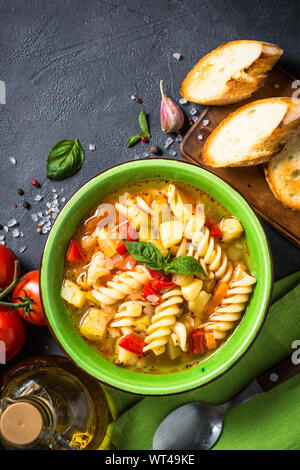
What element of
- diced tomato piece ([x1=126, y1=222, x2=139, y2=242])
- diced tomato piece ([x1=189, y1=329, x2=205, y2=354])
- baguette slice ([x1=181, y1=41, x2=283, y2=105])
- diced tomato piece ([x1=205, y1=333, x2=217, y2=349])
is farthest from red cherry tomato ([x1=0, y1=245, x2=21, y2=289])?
baguette slice ([x1=181, y1=41, x2=283, y2=105])

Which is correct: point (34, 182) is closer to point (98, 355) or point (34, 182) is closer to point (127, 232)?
point (127, 232)

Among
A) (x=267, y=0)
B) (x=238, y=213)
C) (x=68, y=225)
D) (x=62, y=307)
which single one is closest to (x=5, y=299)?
(x=62, y=307)

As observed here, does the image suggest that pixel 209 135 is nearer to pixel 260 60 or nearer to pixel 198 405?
pixel 260 60

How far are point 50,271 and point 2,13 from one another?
8.34 ft

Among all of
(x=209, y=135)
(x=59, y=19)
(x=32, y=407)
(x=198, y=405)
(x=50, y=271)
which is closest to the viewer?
(x=32, y=407)

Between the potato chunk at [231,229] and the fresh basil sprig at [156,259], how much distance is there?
0.34m

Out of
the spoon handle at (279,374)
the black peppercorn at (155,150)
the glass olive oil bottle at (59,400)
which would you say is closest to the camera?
the glass olive oil bottle at (59,400)

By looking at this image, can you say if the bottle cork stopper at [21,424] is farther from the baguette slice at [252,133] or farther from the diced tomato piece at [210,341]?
the baguette slice at [252,133]

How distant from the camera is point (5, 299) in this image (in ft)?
14.1

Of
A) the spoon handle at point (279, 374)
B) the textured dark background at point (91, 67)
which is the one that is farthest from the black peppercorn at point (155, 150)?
the spoon handle at point (279, 374)

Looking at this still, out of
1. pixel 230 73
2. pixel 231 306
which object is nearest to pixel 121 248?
pixel 231 306

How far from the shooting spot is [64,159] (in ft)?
14.1

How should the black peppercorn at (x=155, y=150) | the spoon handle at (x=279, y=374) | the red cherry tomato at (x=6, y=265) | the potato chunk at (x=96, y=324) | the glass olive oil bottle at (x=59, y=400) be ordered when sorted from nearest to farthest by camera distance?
the glass olive oil bottle at (x=59, y=400)
the potato chunk at (x=96, y=324)
the spoon handle at (x=279, y=374)
the red cherry tomato at (x=6, y=265)
the black peppercorn at (x=155, y=150)

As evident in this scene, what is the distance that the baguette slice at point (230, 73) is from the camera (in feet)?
13.3
